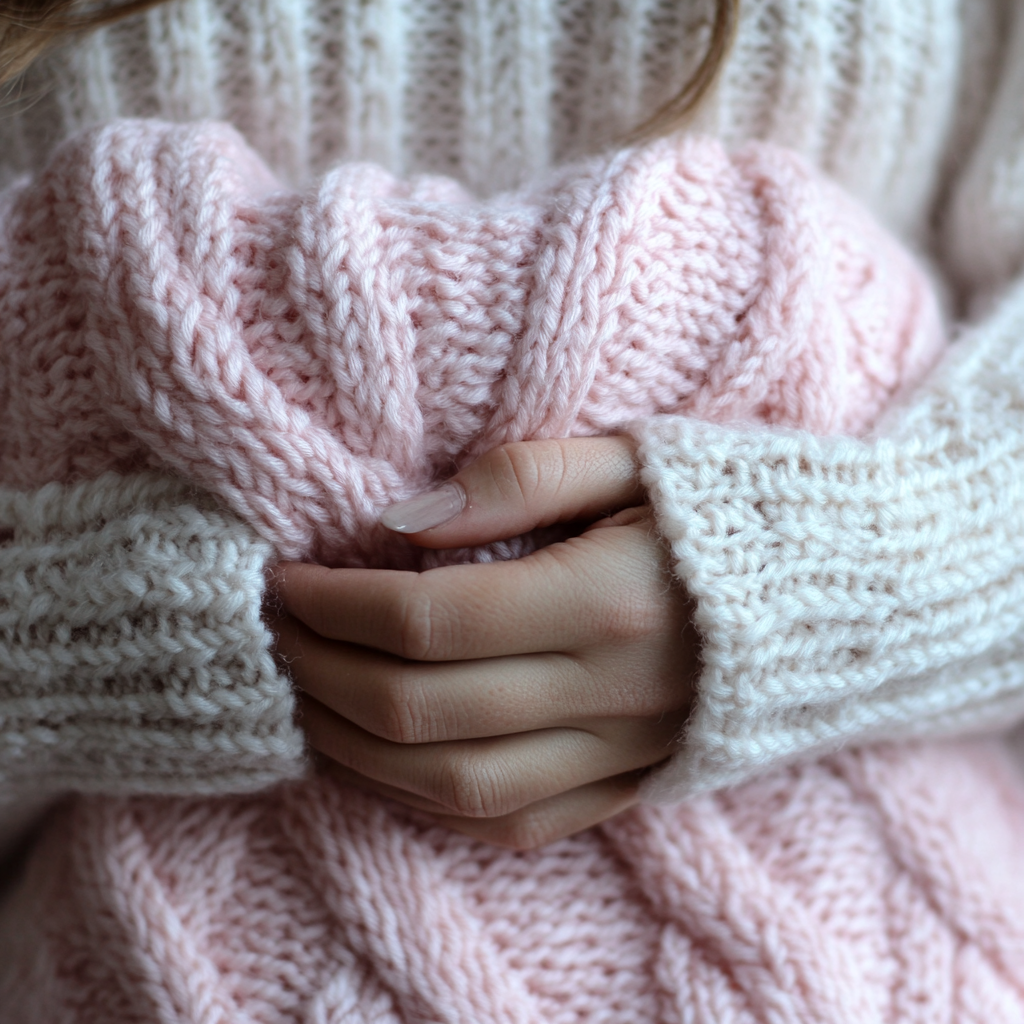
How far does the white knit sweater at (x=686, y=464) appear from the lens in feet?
2.14

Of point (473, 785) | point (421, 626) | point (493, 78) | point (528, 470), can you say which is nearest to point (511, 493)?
point (528, 470)

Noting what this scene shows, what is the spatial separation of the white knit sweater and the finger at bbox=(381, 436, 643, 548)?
0.05 metres

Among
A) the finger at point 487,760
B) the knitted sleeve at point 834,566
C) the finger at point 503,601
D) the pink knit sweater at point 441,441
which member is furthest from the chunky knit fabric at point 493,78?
the finger at point 487,760

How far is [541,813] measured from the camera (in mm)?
703

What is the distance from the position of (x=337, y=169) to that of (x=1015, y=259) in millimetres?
813

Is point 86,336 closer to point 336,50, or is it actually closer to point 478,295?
point 478,295

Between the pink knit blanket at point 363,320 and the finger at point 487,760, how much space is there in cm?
16

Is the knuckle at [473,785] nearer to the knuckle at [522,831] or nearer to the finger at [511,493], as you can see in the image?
the knuckle at [522,831]

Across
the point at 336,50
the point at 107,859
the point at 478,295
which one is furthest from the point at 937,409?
the point at 107,859

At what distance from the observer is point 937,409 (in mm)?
771

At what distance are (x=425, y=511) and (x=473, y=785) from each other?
220 mm

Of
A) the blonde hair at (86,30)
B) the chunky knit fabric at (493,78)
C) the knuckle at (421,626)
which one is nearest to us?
the knuckle at (421,626)

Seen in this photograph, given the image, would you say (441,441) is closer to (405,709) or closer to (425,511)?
(425,511)

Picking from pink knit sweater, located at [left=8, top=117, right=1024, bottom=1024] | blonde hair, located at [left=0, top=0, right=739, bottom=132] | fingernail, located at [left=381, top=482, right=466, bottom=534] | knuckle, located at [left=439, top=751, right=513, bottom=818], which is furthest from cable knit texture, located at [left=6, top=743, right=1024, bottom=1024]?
blonde hair, located at [left=0, top=0, right=739, bottom=132]
